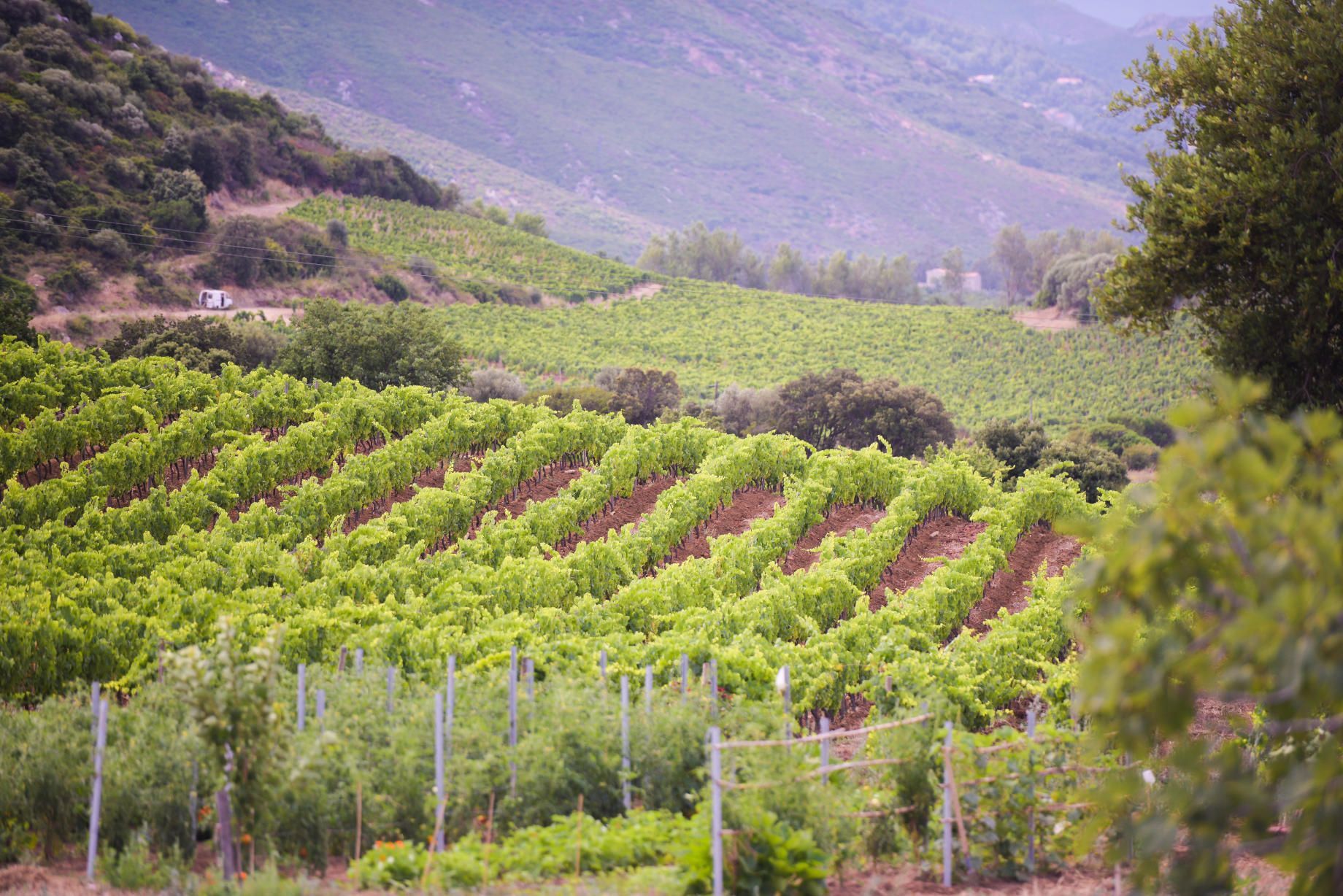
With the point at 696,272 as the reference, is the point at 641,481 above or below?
below

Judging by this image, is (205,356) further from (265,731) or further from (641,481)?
(265,731)

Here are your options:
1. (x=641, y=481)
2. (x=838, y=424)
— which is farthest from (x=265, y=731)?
(x=838, y=424)

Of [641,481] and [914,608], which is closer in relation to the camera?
[914,608]

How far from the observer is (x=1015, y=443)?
36.9m

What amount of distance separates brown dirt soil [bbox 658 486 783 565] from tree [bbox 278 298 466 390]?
13.4 m

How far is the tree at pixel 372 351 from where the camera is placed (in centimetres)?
3425

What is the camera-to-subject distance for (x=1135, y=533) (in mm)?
4918

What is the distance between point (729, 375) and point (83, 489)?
135 feet

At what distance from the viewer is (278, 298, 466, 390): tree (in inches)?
1348

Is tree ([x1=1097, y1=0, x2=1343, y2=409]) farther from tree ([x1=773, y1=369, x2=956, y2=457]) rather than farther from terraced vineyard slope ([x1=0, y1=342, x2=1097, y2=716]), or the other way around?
tree ([x1=773, y1=369, x2=956, y2=457])

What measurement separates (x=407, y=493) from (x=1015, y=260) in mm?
111077

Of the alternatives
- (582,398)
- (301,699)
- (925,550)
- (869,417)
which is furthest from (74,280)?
(301,699)

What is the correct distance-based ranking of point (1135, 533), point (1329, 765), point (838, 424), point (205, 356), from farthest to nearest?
point (838, 424) < point (205, 356) < point (1135, 533) < point (1329, 765)

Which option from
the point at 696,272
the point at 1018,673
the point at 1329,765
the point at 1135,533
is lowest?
the point at 1018,673
